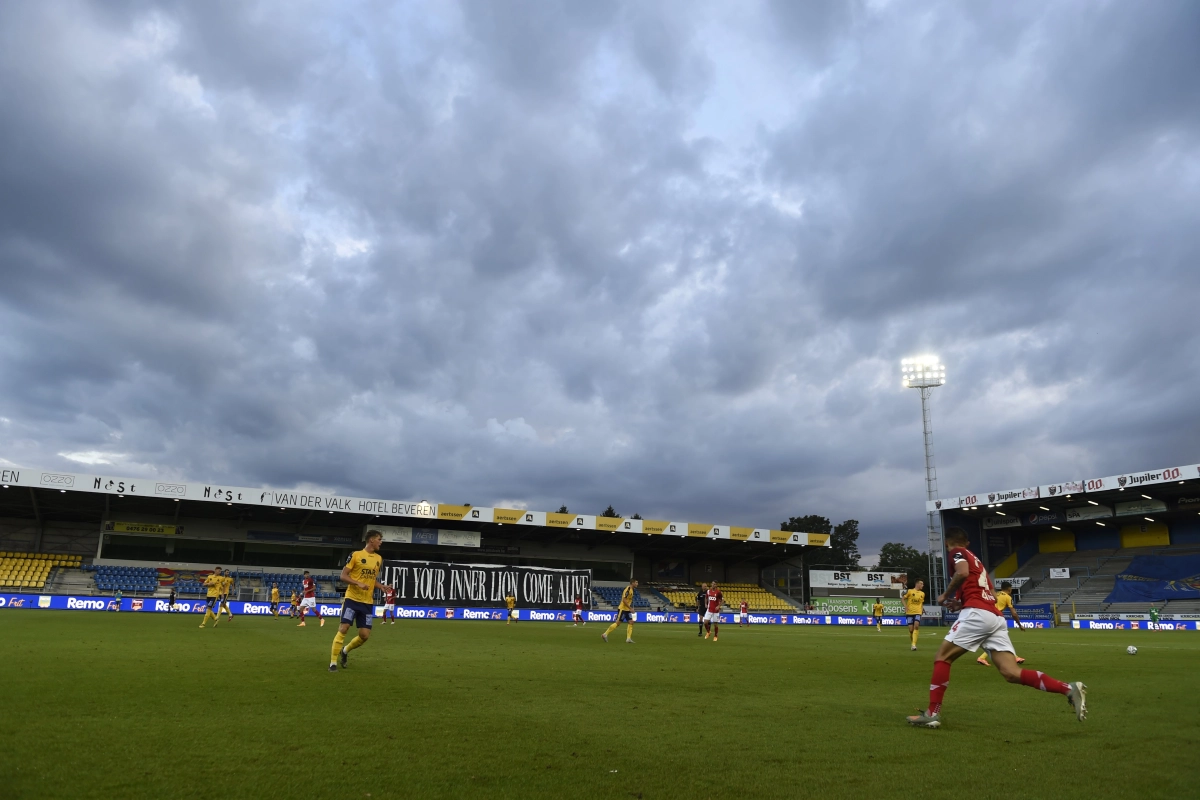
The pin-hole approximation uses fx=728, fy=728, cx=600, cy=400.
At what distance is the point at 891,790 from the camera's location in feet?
15.4

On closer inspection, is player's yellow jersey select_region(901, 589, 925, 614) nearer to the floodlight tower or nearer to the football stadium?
the football stadium

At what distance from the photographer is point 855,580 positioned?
2386 inches

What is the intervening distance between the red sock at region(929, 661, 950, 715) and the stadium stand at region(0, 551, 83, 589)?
2086 inches

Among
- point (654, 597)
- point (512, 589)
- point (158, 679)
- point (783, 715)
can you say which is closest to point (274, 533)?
point (512, 589)

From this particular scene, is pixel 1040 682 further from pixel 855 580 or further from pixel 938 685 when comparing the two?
pixel 855 580

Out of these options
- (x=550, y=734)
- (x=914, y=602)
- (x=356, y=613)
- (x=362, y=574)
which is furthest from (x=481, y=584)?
(x=550, y=734)

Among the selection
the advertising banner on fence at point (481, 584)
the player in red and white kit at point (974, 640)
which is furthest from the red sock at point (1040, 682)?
the advertising banner on fence at point (481, 584)

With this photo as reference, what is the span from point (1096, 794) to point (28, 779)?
258 inches

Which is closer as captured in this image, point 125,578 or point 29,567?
point 29,567

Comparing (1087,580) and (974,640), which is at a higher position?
(974,640)

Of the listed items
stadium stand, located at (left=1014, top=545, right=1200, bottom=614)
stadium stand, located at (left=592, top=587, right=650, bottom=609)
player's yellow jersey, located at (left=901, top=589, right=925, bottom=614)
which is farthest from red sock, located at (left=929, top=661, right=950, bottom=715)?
stadium stand, located at (left=1014, top=545, right=1200, bottom=614)

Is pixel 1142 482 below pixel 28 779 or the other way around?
the other way around

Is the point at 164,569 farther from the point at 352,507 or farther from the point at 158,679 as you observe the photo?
the point at 158,679

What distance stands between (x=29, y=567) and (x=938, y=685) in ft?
183
